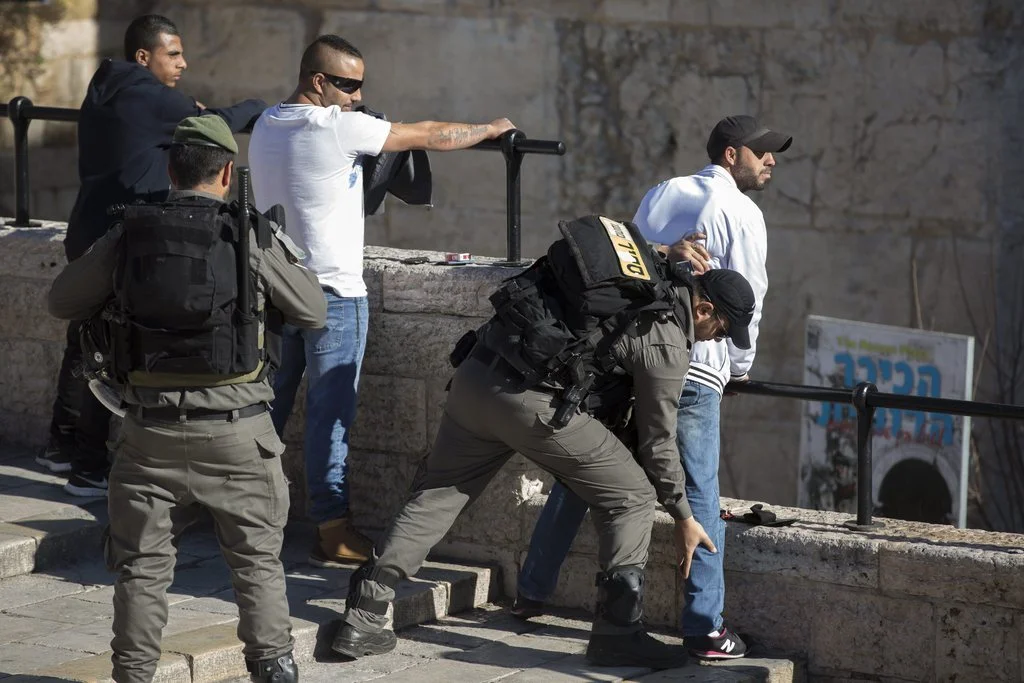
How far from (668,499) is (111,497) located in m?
1.63

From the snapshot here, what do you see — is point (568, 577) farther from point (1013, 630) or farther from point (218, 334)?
point (218, 334)

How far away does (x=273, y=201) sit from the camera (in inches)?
211

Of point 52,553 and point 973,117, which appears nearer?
point 52,553

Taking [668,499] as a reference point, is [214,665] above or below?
below

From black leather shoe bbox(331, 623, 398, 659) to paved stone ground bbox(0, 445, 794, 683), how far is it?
5 centimetres

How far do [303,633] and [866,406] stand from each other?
193 centimetres

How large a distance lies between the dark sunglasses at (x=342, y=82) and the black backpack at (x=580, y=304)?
113cm

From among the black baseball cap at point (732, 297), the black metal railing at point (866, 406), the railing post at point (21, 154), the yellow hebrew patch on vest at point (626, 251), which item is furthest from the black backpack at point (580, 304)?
the railing post at point (21, 154)

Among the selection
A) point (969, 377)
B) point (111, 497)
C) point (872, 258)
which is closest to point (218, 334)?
point (111, 497)

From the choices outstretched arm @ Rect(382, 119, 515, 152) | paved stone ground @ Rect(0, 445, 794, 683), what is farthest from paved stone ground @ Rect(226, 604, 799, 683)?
outstretched arm @ Rect(382, 119, 515, 152)

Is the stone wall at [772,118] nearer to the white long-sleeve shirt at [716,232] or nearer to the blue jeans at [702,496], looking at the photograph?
the white long-sleeve shirt at [716,232]

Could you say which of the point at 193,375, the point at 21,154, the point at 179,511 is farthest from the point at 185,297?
the point at 21,154

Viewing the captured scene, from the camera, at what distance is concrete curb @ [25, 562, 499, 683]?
457 centimetres

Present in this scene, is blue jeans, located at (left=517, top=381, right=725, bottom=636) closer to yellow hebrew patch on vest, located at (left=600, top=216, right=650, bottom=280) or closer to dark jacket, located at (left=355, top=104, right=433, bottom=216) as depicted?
yellow hebrew patch on vest, located at (left=600, top=216, right=650, bottom=280)
